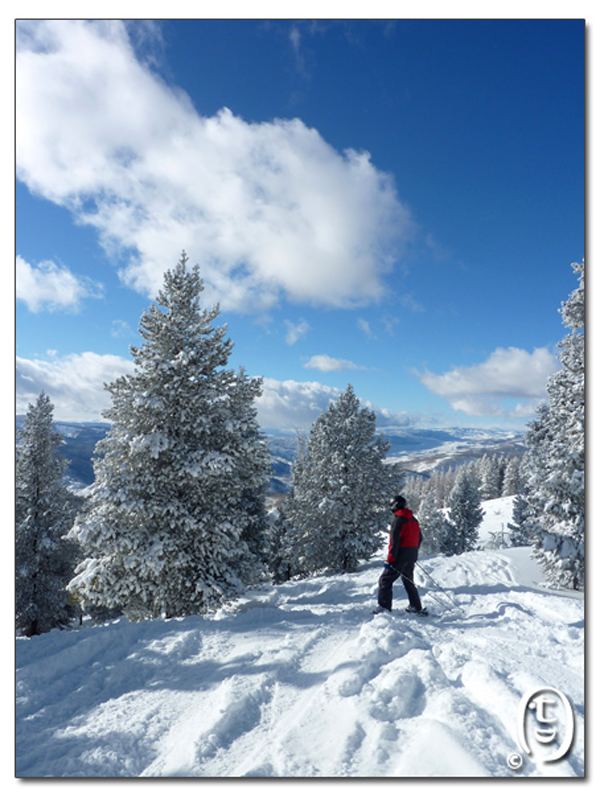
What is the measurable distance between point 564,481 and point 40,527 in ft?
69.3

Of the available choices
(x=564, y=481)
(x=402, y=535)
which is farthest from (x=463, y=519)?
(x=402, y=535)

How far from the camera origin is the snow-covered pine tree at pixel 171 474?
28.0 ft

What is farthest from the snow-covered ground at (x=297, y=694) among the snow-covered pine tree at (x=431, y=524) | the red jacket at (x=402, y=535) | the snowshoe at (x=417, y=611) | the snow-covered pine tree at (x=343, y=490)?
the snow-covered pine tree at (x=431, y=524)

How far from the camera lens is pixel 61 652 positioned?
18.6 feet

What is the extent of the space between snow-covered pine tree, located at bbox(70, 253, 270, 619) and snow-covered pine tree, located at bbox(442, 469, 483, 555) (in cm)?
3770

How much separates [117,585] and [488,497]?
8999 centimetres

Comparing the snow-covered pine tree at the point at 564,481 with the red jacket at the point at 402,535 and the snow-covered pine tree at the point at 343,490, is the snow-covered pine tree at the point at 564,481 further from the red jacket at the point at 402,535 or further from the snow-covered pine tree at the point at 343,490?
the snow-covered pine tree at the point at 343,490

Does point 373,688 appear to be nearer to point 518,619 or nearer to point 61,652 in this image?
point 518,619

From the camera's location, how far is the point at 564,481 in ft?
39.3

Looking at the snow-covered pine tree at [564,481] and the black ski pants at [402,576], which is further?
the snow-covered pine tree at [564,481]

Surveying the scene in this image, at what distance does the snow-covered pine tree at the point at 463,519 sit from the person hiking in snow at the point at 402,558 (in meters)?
38.5

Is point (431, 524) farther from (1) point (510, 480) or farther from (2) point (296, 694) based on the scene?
(2) point (296, 694)

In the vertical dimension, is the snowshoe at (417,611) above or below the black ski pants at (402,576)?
below

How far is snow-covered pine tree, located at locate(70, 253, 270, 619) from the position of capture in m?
8.55
